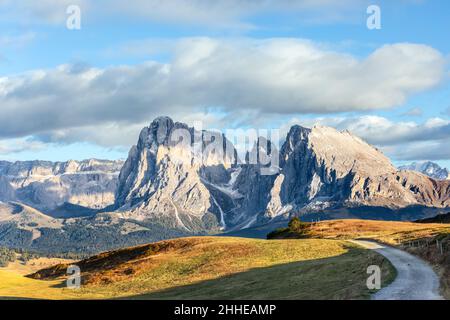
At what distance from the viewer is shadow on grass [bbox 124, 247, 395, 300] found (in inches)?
2189

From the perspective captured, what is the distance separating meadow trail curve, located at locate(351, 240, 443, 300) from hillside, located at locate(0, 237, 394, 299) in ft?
4.98

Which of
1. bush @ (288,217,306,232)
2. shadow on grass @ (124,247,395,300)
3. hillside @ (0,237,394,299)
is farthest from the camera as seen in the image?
bush @ (288,217,306,232)

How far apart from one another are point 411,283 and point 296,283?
54.5 ft

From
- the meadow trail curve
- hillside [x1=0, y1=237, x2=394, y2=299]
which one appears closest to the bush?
hillside [x1=0, y1=237, x2=394, y2=299]

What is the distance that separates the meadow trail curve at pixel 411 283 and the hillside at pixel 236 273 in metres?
1.52

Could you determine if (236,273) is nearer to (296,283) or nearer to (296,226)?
(296,283)

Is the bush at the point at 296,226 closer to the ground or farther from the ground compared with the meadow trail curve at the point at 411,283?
closer to the ground

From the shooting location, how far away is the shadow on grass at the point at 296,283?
2189 inches

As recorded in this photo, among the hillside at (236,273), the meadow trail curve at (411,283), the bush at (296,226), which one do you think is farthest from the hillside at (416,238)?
the hillside at (236,273)

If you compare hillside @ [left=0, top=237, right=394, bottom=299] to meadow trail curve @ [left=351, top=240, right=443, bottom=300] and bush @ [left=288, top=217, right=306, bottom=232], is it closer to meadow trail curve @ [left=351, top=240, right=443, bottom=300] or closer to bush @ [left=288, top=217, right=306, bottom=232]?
meadow trail curve @ [left=351, top=240, right=443, bottom=300]

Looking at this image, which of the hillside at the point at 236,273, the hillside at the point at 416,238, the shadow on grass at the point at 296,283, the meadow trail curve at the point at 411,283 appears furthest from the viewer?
the hillside at the point at 236,273

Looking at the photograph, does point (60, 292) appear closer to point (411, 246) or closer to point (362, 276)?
point (362, 276)

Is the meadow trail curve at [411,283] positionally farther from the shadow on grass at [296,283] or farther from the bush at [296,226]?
the bush at [296,226]
